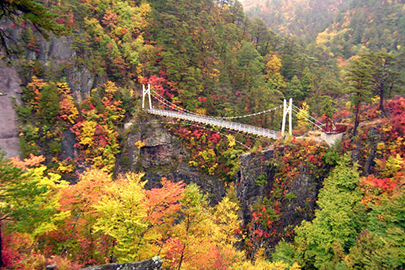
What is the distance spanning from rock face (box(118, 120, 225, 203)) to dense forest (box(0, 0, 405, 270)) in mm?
245

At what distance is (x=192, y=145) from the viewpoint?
24594 mm

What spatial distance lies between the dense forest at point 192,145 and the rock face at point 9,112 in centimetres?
60

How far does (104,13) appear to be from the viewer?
2869 cm

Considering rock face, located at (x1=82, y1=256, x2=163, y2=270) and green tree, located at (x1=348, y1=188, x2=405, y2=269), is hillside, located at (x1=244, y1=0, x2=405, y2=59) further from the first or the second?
rock face, located at (x1=82, y1=256, x2=163, y2=270)

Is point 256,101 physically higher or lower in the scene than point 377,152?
higher

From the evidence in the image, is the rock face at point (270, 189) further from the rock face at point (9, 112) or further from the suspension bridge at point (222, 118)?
the rock face at point (9, 112)

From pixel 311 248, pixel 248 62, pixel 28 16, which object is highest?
pixel 248 62

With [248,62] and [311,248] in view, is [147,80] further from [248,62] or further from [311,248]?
[311,248]

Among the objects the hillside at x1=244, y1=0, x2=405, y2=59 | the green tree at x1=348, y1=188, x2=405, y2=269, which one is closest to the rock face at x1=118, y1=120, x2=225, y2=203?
the green tree at x1=348, y1=188, x2=405, y2=269

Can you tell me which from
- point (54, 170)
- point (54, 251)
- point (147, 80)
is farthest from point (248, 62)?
point (54, 251)

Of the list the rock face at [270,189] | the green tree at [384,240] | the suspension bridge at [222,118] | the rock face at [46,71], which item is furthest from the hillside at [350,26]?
the rock face at [46,71]

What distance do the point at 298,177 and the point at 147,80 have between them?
20339mm

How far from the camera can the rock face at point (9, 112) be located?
66.6ft

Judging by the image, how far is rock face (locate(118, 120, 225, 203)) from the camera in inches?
958
